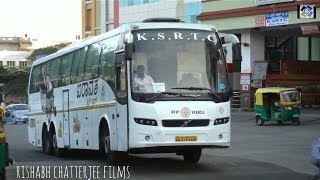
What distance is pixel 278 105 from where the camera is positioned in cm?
3200

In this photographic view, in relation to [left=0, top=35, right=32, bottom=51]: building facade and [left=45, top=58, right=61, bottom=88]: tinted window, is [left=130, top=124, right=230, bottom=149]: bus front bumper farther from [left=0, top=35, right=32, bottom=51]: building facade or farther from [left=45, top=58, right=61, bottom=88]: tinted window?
[left=0, top=35, right=32, bottom=51]: building facade

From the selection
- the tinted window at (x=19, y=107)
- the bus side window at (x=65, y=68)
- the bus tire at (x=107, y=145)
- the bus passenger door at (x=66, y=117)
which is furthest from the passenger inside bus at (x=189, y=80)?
the tinted window at (x=19, y=107)

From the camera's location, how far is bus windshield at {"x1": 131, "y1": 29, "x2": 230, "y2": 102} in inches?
531

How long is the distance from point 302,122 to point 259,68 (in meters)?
13.1

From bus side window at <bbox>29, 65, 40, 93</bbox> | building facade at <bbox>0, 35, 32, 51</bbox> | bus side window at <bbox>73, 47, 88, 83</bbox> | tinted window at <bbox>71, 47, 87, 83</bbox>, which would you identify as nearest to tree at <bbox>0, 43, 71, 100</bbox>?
building facade at <bbox>0, 35, 32, 51</bbox>

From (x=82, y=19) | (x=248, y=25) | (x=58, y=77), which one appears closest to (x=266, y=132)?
(x=58, y=77)

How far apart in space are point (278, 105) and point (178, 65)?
63.0 feet

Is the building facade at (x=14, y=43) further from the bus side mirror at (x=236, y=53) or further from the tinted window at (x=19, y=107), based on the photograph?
the bus side mirror at (x=236, y=53)

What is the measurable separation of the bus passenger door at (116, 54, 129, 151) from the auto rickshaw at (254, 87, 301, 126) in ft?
61.4

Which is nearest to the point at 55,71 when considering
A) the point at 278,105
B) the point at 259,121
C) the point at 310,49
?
the point at 278,105

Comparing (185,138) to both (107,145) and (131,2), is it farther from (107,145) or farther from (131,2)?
(131,2)

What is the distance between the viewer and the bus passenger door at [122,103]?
1366 cm

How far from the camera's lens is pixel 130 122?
13453 mm

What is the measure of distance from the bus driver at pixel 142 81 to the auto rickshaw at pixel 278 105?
1910cm
